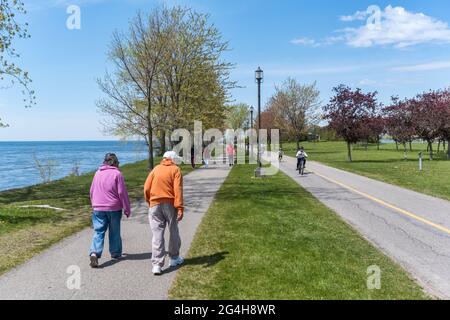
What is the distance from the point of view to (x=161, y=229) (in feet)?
20.9

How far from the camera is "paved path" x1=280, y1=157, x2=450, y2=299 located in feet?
21.5

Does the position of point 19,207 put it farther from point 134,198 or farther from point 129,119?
point 129,119

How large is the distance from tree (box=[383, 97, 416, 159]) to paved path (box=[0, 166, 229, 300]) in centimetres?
3656

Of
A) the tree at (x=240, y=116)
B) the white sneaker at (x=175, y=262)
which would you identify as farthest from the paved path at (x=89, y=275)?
the tree at (x=240, y=116)

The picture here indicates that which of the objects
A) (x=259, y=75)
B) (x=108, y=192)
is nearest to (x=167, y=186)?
(x=108, y=192)

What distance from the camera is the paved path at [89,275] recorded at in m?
5.25

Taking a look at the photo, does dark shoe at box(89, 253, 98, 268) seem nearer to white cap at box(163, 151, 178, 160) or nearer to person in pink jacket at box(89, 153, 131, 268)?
person in pink jacket at box(89, 153, 131, 268)

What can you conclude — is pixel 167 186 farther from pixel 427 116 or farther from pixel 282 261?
pixel 427 116

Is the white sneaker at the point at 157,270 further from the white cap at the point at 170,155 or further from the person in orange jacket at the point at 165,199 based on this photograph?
the white cap at the point at 170,155

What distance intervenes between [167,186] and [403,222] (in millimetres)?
6467

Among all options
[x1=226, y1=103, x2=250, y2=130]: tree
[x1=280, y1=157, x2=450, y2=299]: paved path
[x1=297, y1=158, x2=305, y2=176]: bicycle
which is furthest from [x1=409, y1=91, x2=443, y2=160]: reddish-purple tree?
[x1=226, y1=103, x2=250, y2=130]: tree

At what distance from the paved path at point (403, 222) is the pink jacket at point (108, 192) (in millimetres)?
4663
